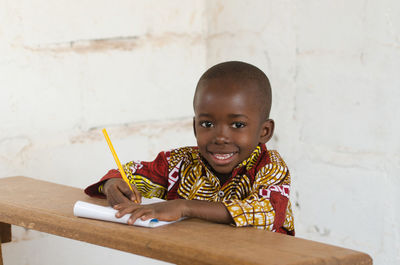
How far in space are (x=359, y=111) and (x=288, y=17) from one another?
0.45 meters

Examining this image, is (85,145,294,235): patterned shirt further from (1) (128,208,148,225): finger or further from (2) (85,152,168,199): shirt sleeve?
(1) (128,208,148,225): finger

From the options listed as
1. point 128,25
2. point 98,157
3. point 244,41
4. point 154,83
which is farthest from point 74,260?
point 244,41

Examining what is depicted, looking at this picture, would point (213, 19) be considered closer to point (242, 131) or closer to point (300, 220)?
point (300, 220)

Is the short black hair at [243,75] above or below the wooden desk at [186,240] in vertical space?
above

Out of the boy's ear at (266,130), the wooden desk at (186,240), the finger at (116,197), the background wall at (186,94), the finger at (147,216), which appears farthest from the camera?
the background wall at (186,94)

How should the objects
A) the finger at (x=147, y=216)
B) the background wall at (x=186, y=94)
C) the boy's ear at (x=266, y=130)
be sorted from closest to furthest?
the finger at (x=147, y=216)
the boy's ear at (x=266, y=130)
the background wall at (x=186, y=94)

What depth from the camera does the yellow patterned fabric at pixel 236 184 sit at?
1.22 metres

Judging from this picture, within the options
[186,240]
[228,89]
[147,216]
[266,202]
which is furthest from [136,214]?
[228,89]

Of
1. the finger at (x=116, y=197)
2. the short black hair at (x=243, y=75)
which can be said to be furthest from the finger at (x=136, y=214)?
the short black hair at (x=243, y=75)

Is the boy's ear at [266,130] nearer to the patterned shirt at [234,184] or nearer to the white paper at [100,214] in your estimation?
the patterned shirt at [234,184]

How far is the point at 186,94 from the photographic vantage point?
2.52 m

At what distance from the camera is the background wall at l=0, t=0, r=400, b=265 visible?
1.96 metres

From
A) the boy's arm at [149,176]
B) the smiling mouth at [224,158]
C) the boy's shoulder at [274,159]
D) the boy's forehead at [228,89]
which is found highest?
the boy's forehead at [228,89]

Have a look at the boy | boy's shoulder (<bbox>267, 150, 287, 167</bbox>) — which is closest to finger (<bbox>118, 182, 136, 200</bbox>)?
the boy
